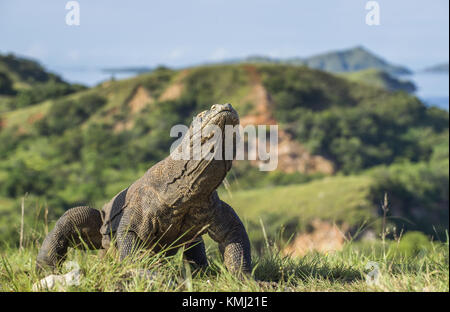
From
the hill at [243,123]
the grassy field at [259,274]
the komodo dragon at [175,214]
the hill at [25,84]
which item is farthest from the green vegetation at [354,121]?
the komodo dragon at [175,214]

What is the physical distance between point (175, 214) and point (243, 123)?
2211 inches

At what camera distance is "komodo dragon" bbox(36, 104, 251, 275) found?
421 cm

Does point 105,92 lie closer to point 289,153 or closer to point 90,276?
point 289,153

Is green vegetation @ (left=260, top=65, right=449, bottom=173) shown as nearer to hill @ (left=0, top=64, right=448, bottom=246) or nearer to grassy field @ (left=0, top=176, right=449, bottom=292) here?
hill @ (left=0, top=64, right=448, bottom=246)

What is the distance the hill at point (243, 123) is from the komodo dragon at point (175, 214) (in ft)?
140

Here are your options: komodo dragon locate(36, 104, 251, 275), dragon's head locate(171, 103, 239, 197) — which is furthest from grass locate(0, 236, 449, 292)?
→ dragon's head locate(171, 103, 239, 197)

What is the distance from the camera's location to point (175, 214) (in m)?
4.43

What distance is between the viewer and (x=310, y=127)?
2562 inches

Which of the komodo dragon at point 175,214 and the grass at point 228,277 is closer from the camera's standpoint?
the grass at point 228,277

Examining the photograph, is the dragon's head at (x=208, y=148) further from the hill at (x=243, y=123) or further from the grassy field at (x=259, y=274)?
the hill at (x=243, y=123)

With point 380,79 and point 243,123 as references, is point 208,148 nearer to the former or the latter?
point 243,123

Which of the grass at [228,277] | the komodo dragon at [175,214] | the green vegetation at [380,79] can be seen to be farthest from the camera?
the green vegetation at [380,79]

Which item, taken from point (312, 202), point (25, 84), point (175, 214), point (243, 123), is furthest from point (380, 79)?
point (175, 214)

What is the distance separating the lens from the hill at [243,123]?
52438 mm
